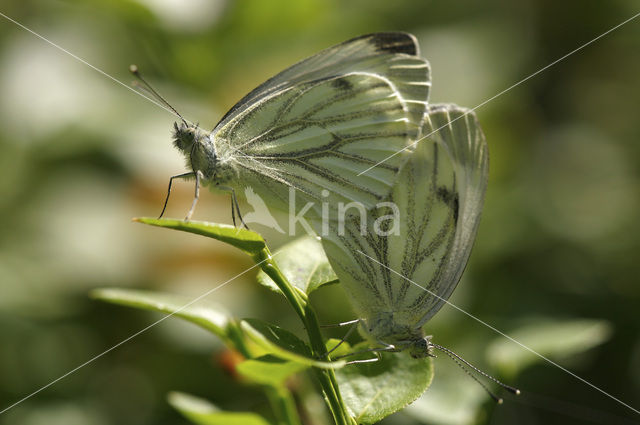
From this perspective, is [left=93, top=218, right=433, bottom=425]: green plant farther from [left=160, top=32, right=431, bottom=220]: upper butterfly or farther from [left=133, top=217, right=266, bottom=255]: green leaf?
[left=160, top=32, right=431, bottom=220]: upper butterfly

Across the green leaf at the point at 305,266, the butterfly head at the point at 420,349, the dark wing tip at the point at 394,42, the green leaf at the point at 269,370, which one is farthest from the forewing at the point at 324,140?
the green leaf at the point at 269,370

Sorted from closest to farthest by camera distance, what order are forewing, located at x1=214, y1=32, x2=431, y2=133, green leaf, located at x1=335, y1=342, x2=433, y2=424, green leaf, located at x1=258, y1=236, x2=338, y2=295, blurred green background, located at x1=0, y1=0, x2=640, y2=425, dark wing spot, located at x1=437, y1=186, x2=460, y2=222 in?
green leaf, located at x1=335, y1=342, x2=433, y2=424 → green leaf, located at x1=258, y1=236, x2=338, y2=295 → dark wing spot, located at x1=437, y1=186, x2=460, y2=222 → forewing, located at x1=214, y1=32, x2=431, y2=133 → blurred green background, located at x1=0, y1=0, x2=640, y2=425

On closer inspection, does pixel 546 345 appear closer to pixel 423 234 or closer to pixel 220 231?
pixel 423 234

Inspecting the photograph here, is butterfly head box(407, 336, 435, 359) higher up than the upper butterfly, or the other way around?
the upper butterfly

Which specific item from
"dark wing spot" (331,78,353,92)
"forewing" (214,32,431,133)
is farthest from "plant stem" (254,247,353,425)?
"dark wing spot" (331,78,353,92)

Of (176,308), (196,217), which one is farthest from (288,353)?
(196,217)

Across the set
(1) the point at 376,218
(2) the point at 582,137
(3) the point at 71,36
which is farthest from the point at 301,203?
(2) the point at 582,137

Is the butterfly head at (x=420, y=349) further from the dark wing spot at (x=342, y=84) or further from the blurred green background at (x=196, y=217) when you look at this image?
the dark wing spot at (x=342, y=84)
